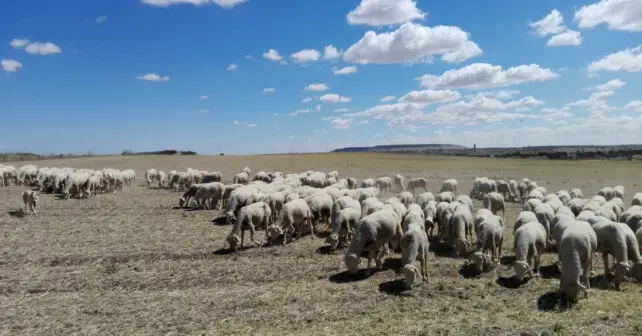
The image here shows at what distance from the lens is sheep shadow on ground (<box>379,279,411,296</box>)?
11249 mm

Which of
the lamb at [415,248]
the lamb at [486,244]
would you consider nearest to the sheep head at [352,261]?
the lamb at [415,248]

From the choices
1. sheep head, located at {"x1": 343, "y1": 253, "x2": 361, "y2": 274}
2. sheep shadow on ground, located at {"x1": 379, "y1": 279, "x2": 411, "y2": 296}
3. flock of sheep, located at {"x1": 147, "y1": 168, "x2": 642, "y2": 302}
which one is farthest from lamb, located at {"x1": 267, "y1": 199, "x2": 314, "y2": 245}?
sheep shadow on ground, located at {"x1": 379, "y1": 279, "x2": 411, "y2": 296}

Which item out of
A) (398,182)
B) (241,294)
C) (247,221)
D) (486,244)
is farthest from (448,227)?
(398,182)

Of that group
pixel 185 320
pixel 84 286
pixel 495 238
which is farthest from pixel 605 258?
pixel 84 286

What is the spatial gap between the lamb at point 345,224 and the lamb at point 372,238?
2156mm

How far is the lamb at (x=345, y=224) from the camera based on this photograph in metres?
15.7

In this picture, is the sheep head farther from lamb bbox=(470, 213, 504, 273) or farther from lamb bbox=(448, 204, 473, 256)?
lamb bbox=(448, 204, 473, 256)

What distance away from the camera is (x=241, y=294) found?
11383 millimetres

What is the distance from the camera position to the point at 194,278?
41.7 ft

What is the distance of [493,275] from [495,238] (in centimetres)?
114

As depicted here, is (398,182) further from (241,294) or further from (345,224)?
(241,294)

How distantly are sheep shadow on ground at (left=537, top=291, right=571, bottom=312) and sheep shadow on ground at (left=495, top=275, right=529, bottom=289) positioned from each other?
81cm

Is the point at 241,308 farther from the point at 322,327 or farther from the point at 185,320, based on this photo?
the point at 322,327

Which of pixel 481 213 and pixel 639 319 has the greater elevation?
pixel 481 213
